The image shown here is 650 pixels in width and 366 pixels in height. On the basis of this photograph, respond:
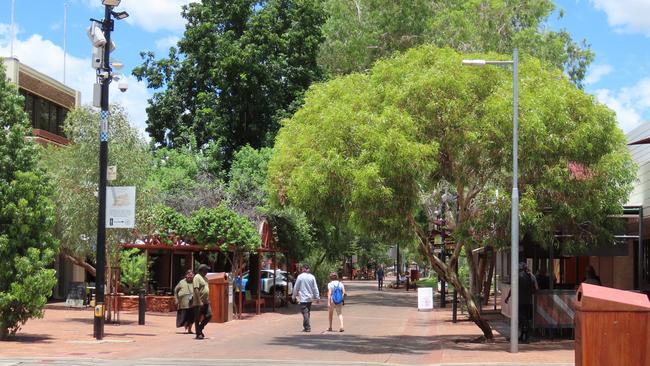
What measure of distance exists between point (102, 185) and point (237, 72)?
24072 millimetres

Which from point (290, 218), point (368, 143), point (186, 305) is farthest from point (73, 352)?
point (290, 218)

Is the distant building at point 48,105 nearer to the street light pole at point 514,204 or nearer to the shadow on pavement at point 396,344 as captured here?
the shadow on pavement at point 396,344

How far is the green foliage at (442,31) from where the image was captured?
3656cm

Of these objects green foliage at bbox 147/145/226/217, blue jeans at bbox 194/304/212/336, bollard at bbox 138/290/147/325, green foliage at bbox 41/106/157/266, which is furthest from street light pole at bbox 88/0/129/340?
green foliage at bbox 147/145/226/217

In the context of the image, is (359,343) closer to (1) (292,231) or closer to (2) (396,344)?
(2) (396,344)

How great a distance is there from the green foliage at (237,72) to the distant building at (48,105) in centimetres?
649

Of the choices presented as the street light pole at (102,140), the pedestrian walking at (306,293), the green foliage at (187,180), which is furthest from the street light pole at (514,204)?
the green foliage at (187,180)

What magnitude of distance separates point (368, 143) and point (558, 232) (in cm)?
627

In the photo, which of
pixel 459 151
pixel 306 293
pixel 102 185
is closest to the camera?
pixel 459 151

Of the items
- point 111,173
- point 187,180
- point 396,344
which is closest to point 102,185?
point 111,173

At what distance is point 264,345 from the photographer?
1939cm

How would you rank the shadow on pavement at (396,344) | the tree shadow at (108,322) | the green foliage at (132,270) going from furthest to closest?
the green foliage at (132,270), the tree shadow at (108,322), the shadow on pavement at (396,344)

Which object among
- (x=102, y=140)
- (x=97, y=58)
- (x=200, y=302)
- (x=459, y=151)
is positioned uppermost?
(x=97, y=58)

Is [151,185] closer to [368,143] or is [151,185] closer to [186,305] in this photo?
[186,305]
